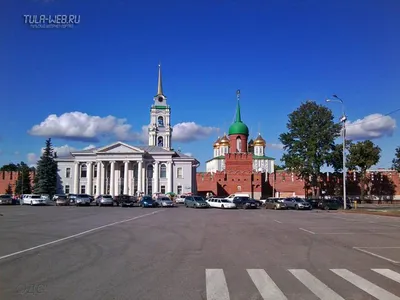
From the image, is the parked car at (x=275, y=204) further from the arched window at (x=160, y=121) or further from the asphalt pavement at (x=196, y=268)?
the arched window at (x=160, y=121)

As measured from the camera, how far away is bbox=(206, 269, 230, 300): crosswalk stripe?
6902 millimetres

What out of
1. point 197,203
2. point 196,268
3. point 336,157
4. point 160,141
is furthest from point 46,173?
point 196,268

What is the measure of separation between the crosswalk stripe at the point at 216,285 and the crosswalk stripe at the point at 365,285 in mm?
2477

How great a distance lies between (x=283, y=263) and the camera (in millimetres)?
10078

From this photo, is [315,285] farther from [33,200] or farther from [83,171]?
[83,171]

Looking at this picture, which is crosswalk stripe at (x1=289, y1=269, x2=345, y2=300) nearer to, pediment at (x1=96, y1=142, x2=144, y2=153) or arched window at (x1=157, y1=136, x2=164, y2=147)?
pediment at (x1=96, y1=142, x2=144, y2=153)

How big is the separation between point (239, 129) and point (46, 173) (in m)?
43.3

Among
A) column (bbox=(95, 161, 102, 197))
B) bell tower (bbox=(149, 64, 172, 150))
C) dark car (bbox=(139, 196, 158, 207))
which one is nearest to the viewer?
dark car (bbox=(139, 196, 158, 207))

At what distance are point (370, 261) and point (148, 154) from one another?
268ft

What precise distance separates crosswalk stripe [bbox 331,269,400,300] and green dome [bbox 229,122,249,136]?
87364mm

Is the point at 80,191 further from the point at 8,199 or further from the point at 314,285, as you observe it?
the point at 314,285

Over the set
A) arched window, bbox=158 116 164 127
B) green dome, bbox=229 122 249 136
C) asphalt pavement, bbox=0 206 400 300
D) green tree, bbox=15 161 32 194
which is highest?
arched window, bbox=158 116 164 127

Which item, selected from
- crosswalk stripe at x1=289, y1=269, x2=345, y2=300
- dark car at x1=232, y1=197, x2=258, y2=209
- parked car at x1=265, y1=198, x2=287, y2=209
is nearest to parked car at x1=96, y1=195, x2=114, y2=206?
dark car at x1=232, y1=197, x2=258, y2=209

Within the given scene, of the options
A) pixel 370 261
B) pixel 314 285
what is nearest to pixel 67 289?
pixel 314 285
